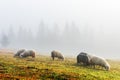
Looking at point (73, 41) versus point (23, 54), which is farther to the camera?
point (73, 41)

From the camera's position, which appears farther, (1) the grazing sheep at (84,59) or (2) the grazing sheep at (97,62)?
(1) the grazing sheep at (84,59)

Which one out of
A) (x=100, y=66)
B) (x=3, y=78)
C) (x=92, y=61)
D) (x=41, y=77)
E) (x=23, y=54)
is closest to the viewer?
(x=3, y=78)

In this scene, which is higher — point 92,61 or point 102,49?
point 102,49

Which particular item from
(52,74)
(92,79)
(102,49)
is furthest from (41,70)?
(102,49)

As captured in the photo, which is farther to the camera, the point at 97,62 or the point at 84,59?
the point at 84,59

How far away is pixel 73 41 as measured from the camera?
196 metres

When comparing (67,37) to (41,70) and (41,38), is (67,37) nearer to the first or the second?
(41,38)

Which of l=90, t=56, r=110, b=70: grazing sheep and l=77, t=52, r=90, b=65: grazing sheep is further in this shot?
l=77, t=52, r=90, b=65: grazing sheep

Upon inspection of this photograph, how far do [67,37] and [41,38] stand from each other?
1702cm

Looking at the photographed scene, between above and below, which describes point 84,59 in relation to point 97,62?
above

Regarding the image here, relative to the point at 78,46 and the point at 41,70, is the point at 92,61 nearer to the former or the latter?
the point at 41,70

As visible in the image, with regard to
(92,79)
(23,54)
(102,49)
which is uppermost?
(102,49)

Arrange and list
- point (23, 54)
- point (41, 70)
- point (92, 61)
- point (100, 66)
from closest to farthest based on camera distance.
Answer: point (41, 70), point (92, 61), point (100, 66), point (23, 54)

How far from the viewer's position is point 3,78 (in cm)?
2709
